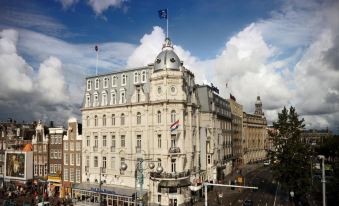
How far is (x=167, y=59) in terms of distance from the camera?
57531mm

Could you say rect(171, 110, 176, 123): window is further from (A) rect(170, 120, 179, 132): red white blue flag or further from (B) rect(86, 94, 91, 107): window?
(B) rect(86, 94, 91, 107): window

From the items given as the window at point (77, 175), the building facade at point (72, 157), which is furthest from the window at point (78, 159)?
the window at point (77, 175)

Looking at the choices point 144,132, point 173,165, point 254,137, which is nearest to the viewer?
point 173,165

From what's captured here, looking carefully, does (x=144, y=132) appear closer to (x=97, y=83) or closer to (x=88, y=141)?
(x=88, y=141)

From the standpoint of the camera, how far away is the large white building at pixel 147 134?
185 feet

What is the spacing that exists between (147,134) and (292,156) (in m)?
25.1

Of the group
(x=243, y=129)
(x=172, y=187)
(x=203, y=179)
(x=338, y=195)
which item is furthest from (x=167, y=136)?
(x=243, y=129)

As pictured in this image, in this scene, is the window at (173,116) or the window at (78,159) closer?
the window at (173,116)

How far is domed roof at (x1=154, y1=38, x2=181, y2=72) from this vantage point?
57.4m

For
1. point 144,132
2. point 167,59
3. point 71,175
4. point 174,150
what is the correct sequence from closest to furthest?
point 174,150, point 167,59, point 144,132, point 71,175

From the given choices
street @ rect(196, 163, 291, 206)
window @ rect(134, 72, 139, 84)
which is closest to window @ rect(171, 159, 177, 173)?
street @ rect(196, 163, 291, 206)

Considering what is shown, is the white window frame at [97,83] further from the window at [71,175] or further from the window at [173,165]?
the window at [173,165]

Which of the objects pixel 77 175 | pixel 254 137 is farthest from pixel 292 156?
pixel 254 137

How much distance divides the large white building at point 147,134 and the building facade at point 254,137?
→ 51.8m
